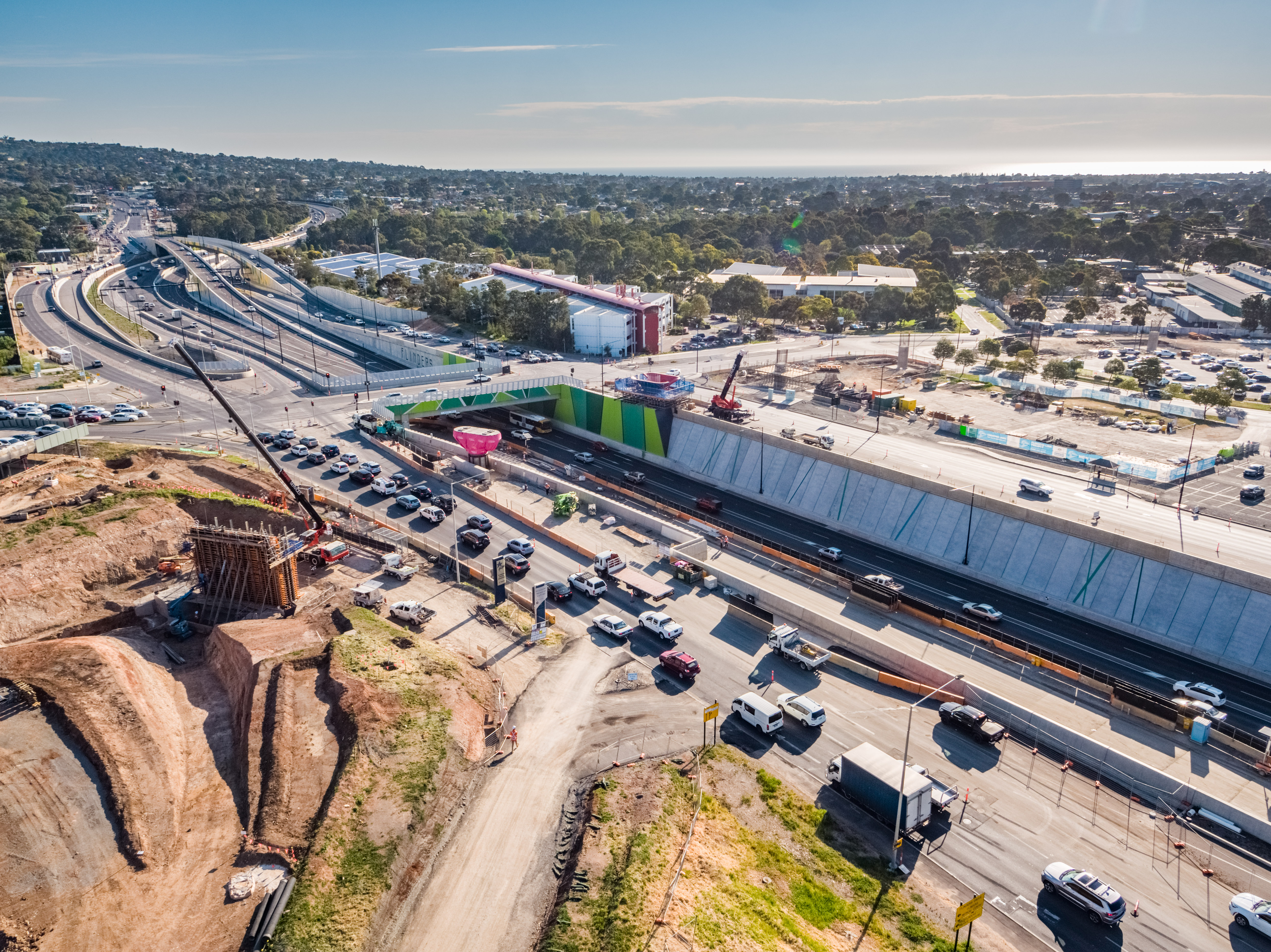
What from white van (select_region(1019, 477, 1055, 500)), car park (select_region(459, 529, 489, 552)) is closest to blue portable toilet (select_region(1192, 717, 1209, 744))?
white van (select_region(1019, 477, 1055, 500))

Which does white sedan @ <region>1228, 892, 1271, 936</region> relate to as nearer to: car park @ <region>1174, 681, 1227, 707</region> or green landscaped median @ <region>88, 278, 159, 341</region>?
car park @ <region>1174, 681, 1227, 707</region>

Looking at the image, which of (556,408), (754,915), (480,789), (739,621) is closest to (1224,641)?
(739,621)

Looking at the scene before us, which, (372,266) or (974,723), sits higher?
(372,266)

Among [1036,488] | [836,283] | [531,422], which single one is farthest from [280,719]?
[836,283]

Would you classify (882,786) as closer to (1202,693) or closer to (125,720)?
(1202,693)

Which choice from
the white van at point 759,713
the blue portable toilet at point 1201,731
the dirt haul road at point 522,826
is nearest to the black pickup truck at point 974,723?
the white van at point 759,713

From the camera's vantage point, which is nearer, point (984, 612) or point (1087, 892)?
point (1087, 892)

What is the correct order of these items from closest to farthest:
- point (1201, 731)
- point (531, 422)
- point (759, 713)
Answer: point (1201, 731) → point (759, 713) → point (531, 422)
